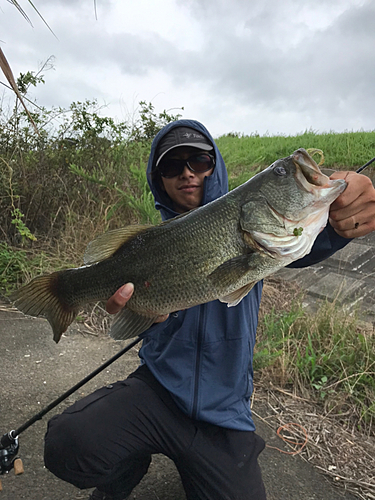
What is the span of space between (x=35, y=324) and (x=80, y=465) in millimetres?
2659

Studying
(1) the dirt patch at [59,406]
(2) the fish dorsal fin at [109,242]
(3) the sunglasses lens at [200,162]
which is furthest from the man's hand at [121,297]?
(1) the dirt patch at [59,406]

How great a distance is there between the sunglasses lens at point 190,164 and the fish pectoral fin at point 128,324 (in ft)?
3.33

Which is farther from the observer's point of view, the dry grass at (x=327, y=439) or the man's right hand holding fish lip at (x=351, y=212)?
the dry grass at (x=327, y=439)

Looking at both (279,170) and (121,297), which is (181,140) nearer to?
(279,170)

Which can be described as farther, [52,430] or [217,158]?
[217,158]

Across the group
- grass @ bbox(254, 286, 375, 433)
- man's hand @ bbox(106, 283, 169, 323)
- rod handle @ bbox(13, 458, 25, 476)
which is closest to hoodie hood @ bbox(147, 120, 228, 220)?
man's hand @ bbox(106, 283, 169, 323)

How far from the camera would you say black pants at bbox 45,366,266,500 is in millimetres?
1943

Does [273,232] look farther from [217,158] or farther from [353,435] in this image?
[353,435]

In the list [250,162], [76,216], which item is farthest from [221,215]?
[250,162]

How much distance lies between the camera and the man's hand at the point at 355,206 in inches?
68.5

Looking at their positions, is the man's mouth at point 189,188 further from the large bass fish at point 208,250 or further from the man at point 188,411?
the large bass fish at point 208,250

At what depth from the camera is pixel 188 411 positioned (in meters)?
2.05

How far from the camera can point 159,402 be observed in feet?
7.04

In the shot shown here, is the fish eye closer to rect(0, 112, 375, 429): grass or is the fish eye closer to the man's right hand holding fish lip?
the man's right hand holding fish lip
